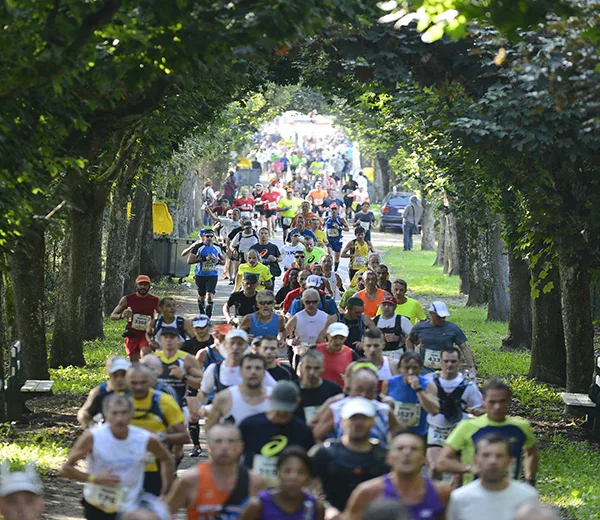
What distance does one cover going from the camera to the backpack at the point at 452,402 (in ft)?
38.7

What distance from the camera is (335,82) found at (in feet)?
75.6

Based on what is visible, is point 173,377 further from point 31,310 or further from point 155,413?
point 31,310

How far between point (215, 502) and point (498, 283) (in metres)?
21.4

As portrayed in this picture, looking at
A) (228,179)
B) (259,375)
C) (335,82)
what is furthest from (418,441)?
(228,179)

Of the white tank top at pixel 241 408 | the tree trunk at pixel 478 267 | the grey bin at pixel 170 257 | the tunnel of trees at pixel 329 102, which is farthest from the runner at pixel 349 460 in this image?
the grey bin at pixel 170 257

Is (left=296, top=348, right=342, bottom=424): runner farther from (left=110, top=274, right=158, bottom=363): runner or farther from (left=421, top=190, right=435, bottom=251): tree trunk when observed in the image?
(left=421, top=190, right=435, bottom=251): tree trunk

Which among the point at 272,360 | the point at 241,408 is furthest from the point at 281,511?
the point at 272,360

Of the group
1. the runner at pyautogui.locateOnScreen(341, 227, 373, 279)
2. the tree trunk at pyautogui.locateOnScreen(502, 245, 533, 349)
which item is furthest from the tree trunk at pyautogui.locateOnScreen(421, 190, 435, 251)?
the tree trunk at pyautogui.locateOnScreen(502, 245, 533, 349)

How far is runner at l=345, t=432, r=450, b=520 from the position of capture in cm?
776

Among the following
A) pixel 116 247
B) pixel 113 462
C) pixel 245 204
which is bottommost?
pixel 113 462

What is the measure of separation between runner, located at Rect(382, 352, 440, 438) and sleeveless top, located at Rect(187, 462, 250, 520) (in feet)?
12.0

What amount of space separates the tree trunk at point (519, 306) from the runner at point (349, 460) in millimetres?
15192

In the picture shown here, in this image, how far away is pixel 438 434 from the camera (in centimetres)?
1175

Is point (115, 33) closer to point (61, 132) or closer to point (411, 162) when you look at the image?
point (61, 132)
